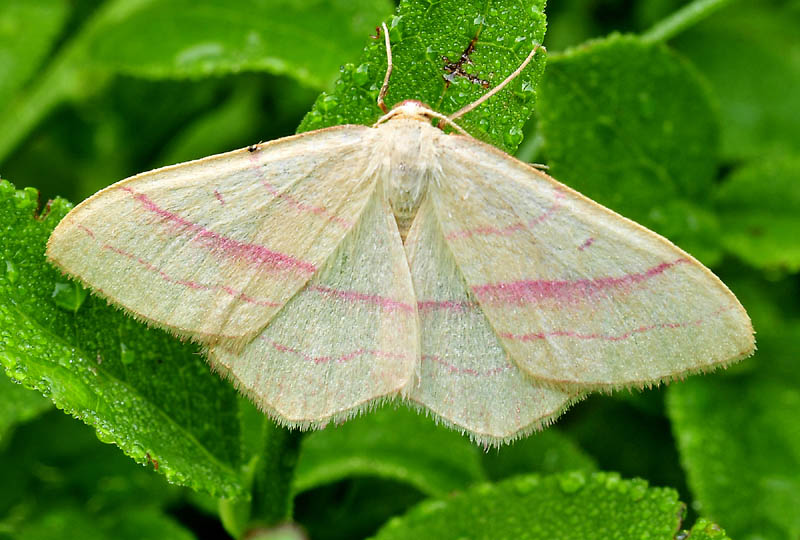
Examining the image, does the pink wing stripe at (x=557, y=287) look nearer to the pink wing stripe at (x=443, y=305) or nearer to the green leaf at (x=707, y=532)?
the pink wing stripe at (x=443, y=305)

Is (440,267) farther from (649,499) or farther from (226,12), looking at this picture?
(226,12)

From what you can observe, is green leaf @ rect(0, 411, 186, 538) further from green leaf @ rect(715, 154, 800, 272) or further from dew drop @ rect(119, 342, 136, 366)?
green leaf @ rect(715, 154, 800, 272)

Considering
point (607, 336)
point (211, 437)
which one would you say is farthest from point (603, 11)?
point (211, 437)

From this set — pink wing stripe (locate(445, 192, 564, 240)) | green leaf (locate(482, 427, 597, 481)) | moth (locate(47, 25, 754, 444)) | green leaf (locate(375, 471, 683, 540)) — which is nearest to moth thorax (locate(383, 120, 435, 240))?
moth (locate(47, 25, 754, 444))

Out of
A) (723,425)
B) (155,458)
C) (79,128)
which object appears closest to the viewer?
(155,458)

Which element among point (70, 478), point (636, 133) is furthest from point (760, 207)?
point (70, 478)

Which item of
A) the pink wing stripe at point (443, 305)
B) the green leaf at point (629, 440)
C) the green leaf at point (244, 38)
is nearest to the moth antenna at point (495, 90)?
the pink wing stripe at point (443, 305)
